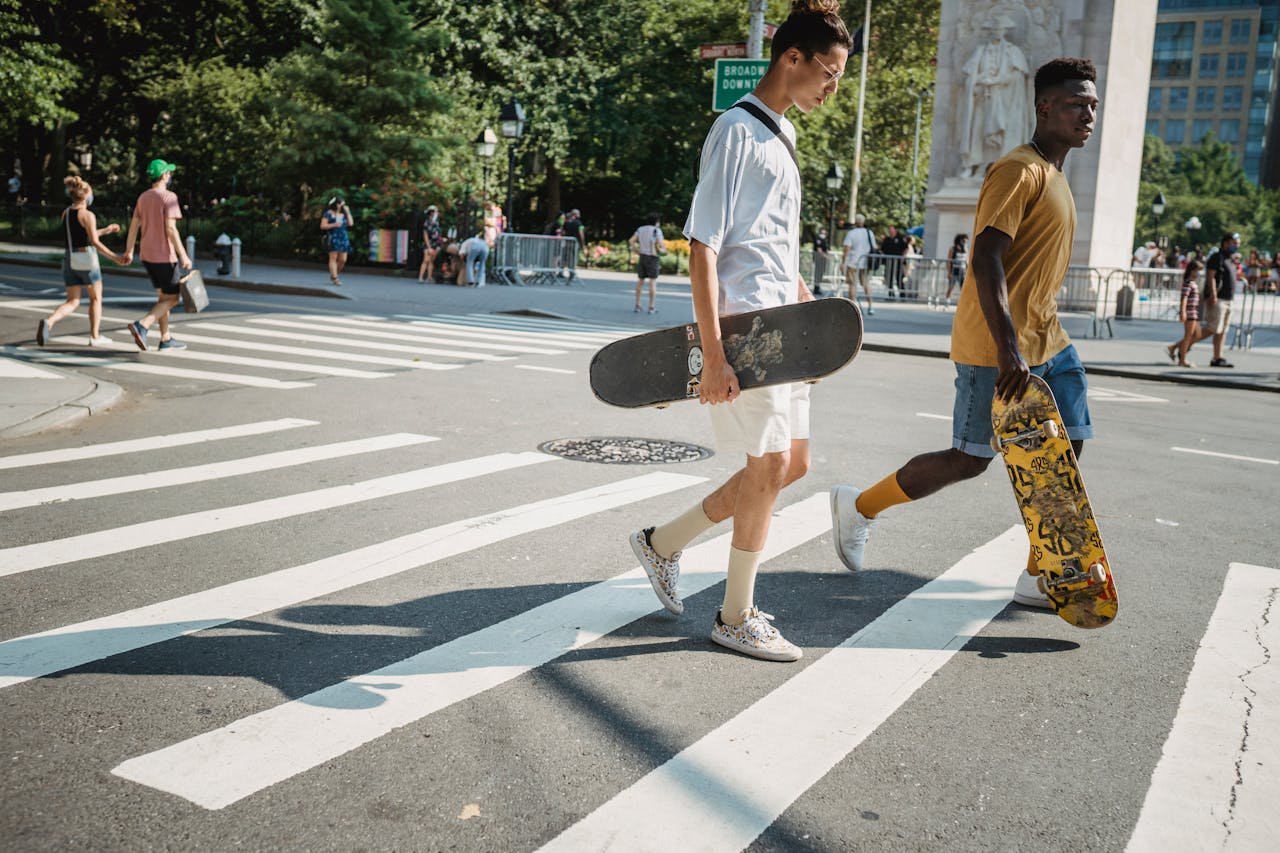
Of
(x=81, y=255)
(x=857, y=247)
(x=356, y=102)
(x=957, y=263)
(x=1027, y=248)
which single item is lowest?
(x=81, y=255)

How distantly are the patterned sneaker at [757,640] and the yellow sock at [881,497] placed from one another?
1128 mm

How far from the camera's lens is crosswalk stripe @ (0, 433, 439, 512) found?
20.0ft

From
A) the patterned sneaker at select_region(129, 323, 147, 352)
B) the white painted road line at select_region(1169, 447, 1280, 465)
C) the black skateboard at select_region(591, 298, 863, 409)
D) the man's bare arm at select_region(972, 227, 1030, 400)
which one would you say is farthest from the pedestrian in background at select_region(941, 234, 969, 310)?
the black skateboard at select_region(591, 298, 863, 409)

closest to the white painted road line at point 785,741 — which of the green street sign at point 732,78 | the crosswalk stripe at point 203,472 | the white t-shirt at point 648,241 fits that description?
the crosswalk stripe at point 203,472

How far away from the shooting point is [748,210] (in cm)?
382

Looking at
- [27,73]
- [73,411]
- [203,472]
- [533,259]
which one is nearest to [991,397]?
[203,472]

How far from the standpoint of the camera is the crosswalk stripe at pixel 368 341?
43.3 feet

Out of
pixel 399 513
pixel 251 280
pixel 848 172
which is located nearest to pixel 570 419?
pixel 399 513

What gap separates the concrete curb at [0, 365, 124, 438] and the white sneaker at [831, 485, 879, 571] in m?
5.82

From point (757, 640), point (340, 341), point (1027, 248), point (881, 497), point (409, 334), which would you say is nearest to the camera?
point (757, 640)

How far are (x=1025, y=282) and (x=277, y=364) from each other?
902 centimetres

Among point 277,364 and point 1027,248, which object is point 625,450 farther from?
point 277,364

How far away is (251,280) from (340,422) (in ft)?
51.2

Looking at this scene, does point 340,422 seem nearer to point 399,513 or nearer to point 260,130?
point 399,513
